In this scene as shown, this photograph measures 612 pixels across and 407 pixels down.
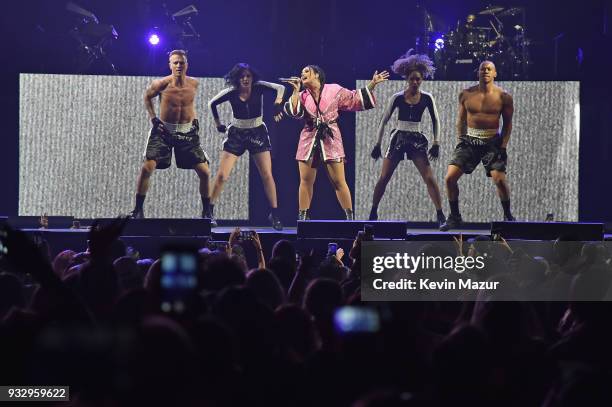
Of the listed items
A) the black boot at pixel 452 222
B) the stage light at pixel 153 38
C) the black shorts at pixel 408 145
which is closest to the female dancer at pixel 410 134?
the black shorts at pixel 408 145

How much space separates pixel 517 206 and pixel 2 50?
27.7ft

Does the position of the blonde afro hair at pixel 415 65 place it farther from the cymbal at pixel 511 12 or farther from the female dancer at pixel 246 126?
the female dancer at pixel 246 126

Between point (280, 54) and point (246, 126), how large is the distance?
1.38 metres

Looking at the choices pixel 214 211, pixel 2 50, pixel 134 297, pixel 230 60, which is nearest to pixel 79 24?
pixel 2 50

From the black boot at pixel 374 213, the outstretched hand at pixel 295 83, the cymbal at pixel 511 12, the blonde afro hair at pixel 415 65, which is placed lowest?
the black boot at pixel 374 213

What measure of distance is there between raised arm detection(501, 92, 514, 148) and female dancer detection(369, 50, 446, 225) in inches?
38.5

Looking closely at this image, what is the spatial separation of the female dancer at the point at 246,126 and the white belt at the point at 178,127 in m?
0.48

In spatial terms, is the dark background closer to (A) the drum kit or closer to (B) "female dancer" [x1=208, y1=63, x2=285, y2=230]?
(A) the drum kit

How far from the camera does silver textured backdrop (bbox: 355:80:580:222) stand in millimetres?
13688

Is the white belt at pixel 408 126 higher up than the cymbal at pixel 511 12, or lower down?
lower down

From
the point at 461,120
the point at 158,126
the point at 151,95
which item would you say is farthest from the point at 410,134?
the point at 151,95

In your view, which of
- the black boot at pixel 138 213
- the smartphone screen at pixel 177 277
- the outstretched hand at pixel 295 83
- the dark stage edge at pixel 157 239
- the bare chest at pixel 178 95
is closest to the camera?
the smartphone screen at pixel 177 277

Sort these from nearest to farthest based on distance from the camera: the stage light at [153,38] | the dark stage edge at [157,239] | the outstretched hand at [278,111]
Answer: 1. the dark stage edge at [157,239]
2. the outstretched hand at [278,111]
3. the stage light at [153,38]

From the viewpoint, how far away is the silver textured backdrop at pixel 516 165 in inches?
539
